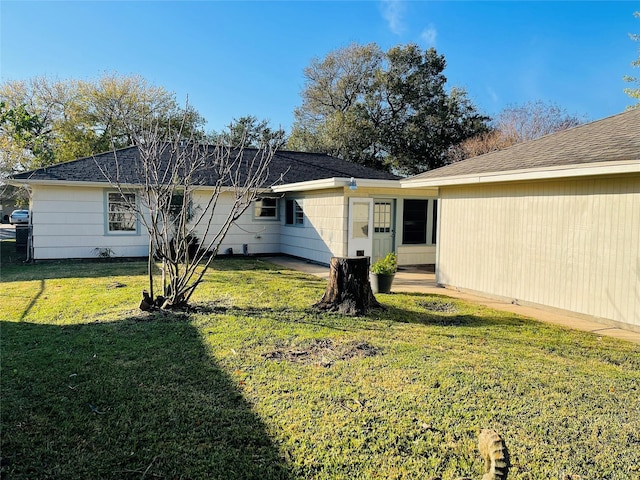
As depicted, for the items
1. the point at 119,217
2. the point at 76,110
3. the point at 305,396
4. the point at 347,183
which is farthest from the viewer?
the point at 76,110

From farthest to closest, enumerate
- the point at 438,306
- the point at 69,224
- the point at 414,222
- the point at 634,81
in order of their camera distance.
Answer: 1. the point at 634,81
2. the point at 69,224
3. the point at 414,222
4. the point at 438,306

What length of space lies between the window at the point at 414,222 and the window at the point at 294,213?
3285 mm

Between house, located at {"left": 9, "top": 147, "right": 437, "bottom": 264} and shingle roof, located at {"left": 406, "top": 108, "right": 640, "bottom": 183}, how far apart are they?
6.03 ft

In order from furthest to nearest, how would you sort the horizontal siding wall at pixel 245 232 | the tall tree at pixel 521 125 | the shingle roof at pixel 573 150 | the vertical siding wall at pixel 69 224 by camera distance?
the tall tree at pixel 521 125, the horizontal siding wall at pixel 245 232, the vertical siding wall at pixel 69 224, the shingle roof at pixel 573 150

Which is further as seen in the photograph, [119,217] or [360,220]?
[119,217]

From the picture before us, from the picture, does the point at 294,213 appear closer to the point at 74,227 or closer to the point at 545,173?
the point at 74,227

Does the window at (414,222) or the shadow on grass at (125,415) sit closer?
the shadow on grass at (125,415)

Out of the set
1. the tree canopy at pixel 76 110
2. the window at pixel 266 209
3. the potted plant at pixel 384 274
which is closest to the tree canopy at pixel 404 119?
the tree canopy at pixel 76 110

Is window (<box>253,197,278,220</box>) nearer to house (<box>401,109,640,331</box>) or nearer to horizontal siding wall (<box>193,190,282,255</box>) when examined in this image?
horizontal siding wall (<box>193,190,282,255</box>)

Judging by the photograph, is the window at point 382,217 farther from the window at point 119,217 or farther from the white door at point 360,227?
the window at point 119,217

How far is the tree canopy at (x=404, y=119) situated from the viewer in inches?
988

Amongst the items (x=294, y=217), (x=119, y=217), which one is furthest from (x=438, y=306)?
(x=119, y=217)

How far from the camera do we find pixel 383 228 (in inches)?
454

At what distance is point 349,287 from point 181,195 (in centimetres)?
825
